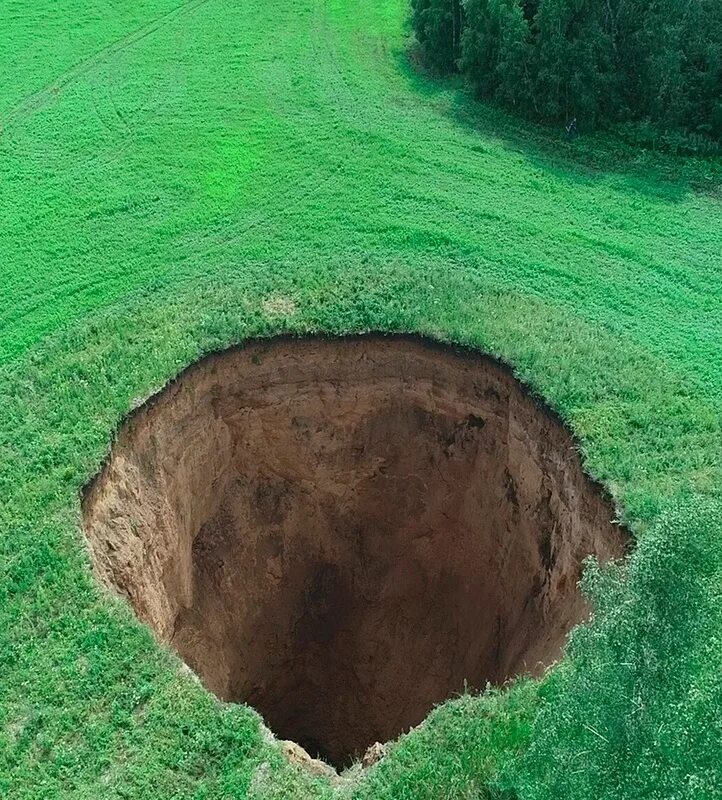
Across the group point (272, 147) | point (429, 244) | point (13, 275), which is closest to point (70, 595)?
point (13, 275)

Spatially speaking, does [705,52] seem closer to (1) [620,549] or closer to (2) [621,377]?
(2) [621,377]

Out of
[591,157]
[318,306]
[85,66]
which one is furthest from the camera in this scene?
[85,66]

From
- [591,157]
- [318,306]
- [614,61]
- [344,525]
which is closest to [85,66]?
[318,306]

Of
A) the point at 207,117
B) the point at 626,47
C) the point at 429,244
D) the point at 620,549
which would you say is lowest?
the point at 620,549

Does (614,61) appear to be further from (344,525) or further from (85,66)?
(85,66)

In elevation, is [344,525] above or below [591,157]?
below

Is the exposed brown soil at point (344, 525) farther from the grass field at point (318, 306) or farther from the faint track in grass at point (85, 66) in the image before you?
the faint track in grass at point (85, 66)

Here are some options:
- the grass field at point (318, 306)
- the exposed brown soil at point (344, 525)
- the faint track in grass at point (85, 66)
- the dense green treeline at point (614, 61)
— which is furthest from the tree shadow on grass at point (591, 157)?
the faint track in grass at point (85, 66)
